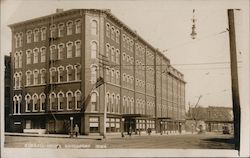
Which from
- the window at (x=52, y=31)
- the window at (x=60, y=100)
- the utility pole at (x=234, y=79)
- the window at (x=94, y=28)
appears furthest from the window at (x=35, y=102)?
the utility pole at (x=234, y=79)

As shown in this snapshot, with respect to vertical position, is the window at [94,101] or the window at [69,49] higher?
the window at [69,49]

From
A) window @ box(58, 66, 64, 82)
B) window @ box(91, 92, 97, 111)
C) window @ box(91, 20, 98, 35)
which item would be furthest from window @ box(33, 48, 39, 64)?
window @ box(91, 92, 97, 111)

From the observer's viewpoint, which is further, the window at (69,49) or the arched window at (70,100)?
the window at (69,49)

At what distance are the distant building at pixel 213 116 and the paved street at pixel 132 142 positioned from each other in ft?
0.83

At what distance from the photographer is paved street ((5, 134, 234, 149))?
27.2 feet

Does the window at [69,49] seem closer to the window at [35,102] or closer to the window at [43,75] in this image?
the window at [43,75]

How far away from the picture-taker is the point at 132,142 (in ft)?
29.0

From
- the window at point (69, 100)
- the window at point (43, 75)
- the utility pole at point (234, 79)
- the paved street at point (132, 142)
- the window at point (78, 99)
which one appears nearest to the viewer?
the utility pole at point (234, 79)

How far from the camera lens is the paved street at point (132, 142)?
8.30 metres

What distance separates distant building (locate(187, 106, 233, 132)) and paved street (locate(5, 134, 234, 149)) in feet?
0.83

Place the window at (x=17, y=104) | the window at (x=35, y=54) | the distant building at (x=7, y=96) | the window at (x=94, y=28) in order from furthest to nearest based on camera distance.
→ the window at (x=35, y=54)
the window at (x=94, y=28)
the window at (x=17, y=104)
the distant building at (x=7, y=96)

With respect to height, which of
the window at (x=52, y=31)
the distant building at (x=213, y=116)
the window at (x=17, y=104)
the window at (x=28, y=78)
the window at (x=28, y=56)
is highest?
the window at (x=52, y=31)

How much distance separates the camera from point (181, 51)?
8.75m

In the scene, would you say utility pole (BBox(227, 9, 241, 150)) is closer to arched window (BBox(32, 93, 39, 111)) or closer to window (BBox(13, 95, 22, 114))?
arched window (BBox(32, 93, 39, 111))
